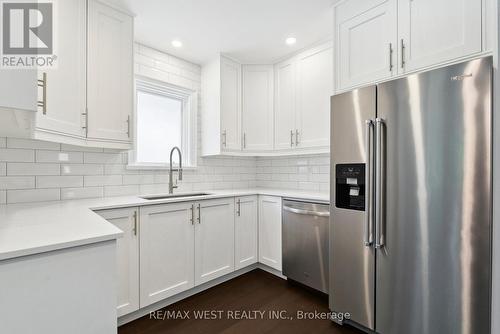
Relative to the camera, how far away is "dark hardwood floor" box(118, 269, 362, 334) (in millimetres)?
1759

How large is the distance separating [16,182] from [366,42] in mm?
2768

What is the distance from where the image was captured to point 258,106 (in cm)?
300

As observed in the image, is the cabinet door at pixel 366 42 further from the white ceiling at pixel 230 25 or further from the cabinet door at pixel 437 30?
the white ceiling at pixel 230 25

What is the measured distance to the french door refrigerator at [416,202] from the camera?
1189 mm

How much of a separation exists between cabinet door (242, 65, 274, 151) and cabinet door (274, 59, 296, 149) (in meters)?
0.08

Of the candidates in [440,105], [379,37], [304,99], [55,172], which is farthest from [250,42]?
[55,172]

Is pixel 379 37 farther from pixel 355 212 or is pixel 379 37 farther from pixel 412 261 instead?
pixel 412 261

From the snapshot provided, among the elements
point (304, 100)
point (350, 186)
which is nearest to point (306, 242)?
point (350, 186)

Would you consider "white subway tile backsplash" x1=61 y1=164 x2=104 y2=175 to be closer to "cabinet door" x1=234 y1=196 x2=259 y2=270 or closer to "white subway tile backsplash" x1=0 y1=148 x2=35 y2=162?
"white subway tile backsplash" x1=0 y1=148 x2=35 y2=162

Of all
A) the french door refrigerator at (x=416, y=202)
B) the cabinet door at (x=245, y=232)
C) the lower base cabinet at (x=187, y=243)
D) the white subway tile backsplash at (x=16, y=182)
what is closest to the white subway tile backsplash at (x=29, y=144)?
the white subway tile backsplash at (x=16, y=182)

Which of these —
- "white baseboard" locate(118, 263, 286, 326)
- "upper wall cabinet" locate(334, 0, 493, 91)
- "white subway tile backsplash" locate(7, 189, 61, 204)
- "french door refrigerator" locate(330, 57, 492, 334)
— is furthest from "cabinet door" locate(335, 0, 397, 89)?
"white subway tile backsplash" locate(7, 189, 61, 204)

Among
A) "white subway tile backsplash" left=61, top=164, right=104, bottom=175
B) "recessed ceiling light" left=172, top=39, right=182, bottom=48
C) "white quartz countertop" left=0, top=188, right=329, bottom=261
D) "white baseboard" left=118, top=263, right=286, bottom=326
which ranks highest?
"recessed ceiling light" left=172, top=39, right=182, bottom=48

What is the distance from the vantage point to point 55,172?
1905 millimetres

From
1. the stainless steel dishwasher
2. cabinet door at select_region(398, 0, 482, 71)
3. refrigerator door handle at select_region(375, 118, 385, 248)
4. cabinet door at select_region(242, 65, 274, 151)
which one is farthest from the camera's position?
cabinet door at select_region(242, 65, 274, 151)
